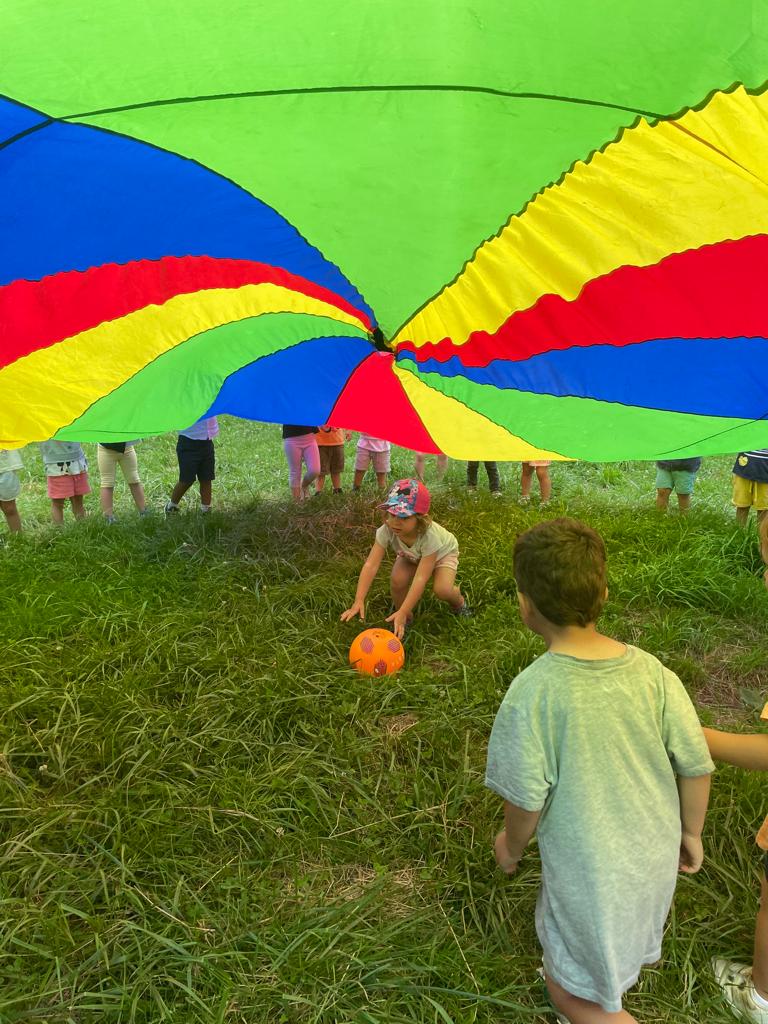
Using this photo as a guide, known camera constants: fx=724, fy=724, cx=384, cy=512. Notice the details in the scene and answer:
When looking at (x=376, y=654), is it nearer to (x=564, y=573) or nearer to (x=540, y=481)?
(x=564, y=573)

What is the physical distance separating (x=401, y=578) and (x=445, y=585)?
22cm

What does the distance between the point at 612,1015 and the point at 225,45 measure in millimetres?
2267

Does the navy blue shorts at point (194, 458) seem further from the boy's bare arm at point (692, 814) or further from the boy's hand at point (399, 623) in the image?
the boy's bare arm at point (692, 814)

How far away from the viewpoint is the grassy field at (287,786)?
1.85 meters

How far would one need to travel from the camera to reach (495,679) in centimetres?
308

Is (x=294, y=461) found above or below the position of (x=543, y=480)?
above

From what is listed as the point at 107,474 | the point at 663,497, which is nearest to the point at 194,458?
the point at 107,474

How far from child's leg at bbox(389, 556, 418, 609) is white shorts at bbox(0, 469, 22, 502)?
3.01 m

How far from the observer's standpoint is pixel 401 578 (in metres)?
3.60

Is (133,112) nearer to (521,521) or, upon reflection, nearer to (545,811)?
(545,811)

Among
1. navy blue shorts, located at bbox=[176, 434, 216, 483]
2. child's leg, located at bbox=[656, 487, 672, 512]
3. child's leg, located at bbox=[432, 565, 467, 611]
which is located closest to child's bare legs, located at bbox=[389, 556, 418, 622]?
child's leg, located at bbox=[432, 565, 467, 611]

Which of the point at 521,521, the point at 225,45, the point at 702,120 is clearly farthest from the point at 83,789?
the point at 521,521

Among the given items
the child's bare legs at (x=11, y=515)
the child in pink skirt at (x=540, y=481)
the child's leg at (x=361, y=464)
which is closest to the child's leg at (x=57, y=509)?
the child's bare legs at (x=11, y=515)

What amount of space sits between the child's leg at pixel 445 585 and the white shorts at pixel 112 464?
2.90 metres
